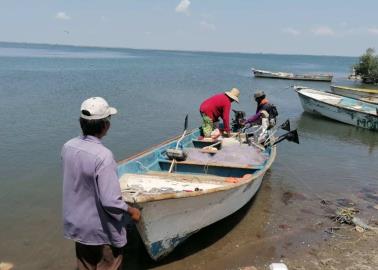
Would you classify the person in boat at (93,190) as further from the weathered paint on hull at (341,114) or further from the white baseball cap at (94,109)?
the weathered paint on hull at (341,114)

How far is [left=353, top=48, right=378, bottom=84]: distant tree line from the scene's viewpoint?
44.1 m

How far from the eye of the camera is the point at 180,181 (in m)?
6.90

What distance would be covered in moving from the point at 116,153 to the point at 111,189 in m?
9.30

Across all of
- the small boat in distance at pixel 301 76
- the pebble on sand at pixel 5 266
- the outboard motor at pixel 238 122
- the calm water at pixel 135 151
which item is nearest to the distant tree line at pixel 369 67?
the small boat in distance at pixel 301 76

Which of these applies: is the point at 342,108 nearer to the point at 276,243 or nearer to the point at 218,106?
the point at 218,106

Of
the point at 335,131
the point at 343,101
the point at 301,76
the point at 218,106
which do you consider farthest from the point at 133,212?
the point at 301,76

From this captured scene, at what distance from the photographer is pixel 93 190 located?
3.31m

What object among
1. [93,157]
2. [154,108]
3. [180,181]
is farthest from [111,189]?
[154,108]

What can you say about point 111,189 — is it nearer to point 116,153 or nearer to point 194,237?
point 194,237

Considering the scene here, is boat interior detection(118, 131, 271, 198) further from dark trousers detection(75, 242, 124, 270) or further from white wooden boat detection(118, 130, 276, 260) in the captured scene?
dark trousers detection(75, 242, 124, 270)

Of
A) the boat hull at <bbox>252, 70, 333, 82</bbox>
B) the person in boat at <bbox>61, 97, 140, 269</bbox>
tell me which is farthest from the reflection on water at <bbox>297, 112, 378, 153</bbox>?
the boat hull at <bbox>252, 70, 333, 82</bbox>

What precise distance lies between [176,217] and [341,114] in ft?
48.1

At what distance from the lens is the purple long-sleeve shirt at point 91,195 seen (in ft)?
10.5

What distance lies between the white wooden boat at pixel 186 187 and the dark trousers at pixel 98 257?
106cm
